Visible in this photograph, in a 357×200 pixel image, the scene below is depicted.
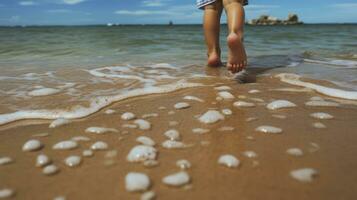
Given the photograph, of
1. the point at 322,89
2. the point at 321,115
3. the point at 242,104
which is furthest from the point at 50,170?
the point at 322,89

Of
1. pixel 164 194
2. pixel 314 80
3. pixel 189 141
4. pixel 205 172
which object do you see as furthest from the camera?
pixel 314 80

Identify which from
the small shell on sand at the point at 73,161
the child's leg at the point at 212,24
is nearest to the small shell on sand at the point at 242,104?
the small shell on sand at the point at 73,161

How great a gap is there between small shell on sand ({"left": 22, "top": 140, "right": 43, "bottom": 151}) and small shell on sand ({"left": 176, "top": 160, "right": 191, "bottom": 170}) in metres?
0.46

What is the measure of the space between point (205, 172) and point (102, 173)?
280 millimetres

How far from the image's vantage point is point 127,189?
2.72 ft

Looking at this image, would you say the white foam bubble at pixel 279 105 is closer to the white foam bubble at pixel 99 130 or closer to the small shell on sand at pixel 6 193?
the white foam bubble at pixel 99 130

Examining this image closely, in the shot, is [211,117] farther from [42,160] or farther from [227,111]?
[42,160]

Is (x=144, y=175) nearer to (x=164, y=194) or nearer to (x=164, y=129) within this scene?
(x=164, y=194)

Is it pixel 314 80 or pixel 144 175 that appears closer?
pixel 144 175

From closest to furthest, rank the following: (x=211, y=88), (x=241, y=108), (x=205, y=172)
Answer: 1. (x=205, y=172)
2. (x=241, y=108)
3. (x=211, y=88)

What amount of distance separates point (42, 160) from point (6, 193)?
0.17 m

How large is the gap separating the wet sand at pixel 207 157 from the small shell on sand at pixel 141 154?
0.02 m

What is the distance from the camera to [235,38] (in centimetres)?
185

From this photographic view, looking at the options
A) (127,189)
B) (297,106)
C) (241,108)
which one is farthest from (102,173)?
(297,106)
